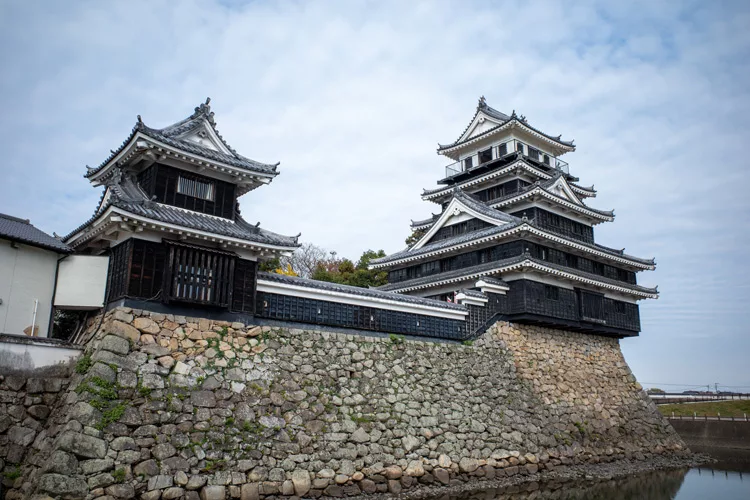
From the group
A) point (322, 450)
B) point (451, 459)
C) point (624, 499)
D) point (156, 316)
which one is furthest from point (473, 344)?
point (156, 316)

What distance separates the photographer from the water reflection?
17.8m

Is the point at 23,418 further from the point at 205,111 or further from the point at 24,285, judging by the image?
the point at 205,111

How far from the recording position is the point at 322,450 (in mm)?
15562

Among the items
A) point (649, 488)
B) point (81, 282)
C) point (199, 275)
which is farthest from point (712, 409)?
point (81, 282)

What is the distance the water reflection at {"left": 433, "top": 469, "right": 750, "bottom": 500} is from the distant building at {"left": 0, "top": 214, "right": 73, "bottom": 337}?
12472mm

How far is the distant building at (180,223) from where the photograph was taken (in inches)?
597

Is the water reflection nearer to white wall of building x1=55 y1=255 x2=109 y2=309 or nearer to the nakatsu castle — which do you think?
the nakatsu castle

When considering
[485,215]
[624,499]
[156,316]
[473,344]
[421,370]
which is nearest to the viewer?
[156,316]

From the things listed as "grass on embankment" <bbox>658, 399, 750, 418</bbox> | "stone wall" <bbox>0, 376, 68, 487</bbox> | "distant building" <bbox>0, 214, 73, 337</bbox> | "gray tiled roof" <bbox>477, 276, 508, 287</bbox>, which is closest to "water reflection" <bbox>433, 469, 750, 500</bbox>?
"gray tiled roof" <bbox>477, 276, 508, 287</bbox>

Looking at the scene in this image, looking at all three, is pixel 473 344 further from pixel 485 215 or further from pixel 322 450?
pixel 322 450

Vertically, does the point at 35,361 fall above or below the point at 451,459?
above

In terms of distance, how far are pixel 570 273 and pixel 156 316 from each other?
18842mm

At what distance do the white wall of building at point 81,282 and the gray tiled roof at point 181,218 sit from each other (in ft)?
3.35

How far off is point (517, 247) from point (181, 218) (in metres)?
15.4
